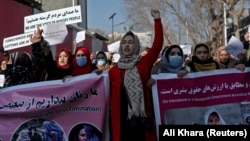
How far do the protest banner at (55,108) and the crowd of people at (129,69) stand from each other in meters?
0.14

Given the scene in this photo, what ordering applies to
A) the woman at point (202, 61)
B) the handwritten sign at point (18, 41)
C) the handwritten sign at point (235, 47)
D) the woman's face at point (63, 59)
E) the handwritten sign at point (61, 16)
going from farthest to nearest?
1. the handwritten sign at point (18, 41)
2. the handwritten sign at point (61, 16)
3. the handwritten sign at point (235, 47)
4. the woman's face at point (63, 59)
5. the woman at point (202, 61)

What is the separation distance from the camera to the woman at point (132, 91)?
5277 millimetres

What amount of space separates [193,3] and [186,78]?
2619 cm

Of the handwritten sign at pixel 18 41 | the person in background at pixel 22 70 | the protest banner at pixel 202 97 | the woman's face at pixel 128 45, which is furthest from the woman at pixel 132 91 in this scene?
the handwritten sign at pixel 18 41

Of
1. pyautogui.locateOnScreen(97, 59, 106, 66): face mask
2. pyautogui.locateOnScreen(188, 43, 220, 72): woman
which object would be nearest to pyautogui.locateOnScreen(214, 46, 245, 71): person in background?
pyautogui.locateOnScreen(188, 43, 220, 72): woman

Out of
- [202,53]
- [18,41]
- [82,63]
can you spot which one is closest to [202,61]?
[202,53]

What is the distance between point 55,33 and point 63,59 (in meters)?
1.22

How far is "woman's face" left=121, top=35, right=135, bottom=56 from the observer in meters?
5.33

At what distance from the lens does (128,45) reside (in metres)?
5.34

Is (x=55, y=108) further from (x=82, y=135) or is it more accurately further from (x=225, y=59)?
(x=225, y=59)

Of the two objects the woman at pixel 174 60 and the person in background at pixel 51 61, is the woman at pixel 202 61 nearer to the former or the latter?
the woman at pixel 174 60

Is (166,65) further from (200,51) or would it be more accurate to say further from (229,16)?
(229,16)

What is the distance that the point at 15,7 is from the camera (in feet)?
55.0

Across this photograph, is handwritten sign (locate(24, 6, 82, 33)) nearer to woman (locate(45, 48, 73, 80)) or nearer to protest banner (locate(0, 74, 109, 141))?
woman (locate(45, 48, 73, 80))
